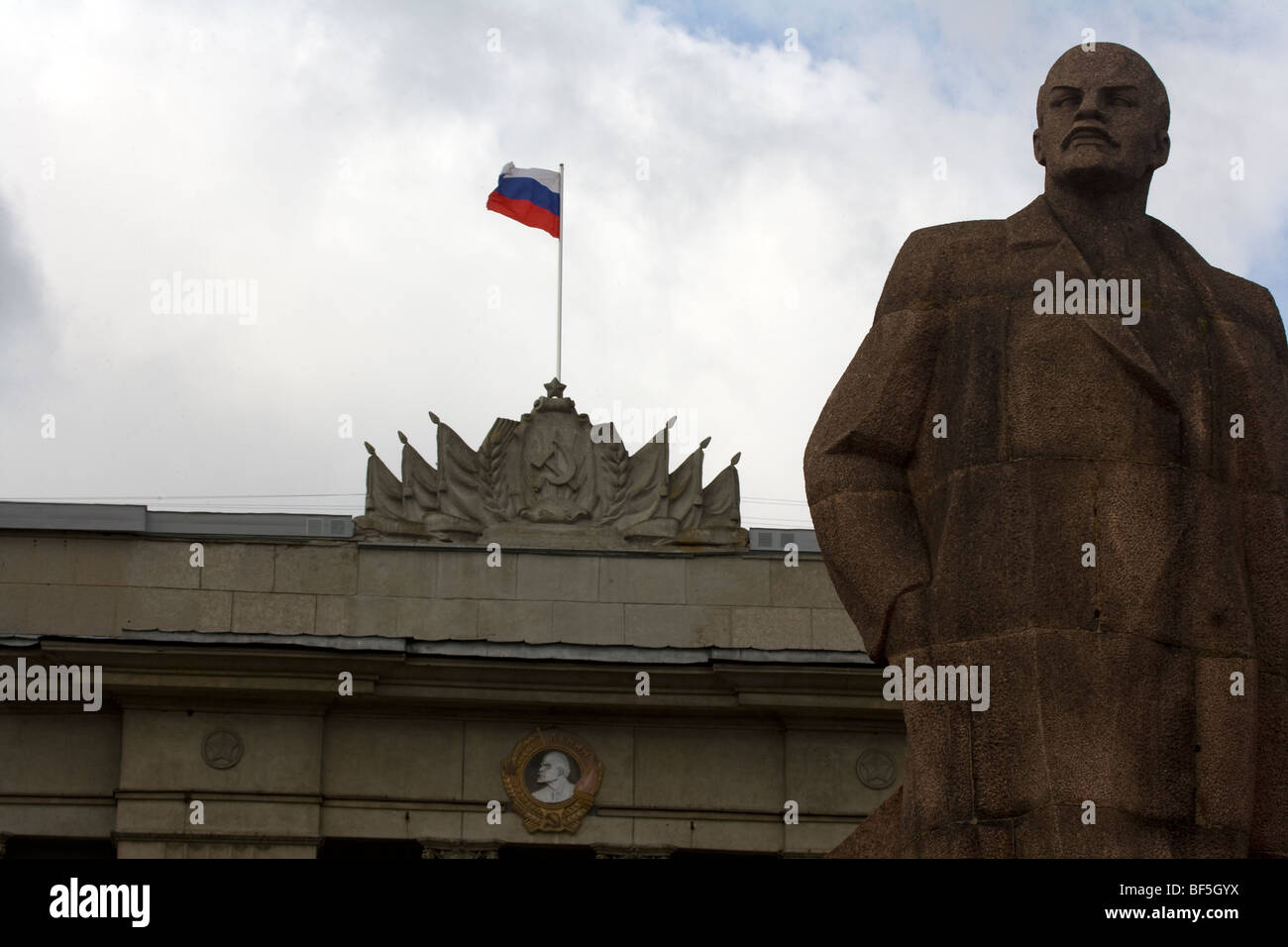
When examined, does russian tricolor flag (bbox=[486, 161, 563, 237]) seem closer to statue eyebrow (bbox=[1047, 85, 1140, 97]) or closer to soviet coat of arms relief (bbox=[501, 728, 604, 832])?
soviet coat of arms relief (bbox=[501, 728, 604, 832])

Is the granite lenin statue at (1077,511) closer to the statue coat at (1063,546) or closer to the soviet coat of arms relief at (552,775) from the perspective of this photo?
the statue coat at (1063,546)

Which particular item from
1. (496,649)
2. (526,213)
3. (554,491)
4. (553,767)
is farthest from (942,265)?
(526,213)

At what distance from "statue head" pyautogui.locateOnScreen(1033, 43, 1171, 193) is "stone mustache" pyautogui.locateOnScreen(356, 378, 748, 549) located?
1768cm

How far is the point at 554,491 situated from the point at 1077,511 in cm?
1875

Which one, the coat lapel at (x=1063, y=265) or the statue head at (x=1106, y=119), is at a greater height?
the statue head at (x=1106, y=119)

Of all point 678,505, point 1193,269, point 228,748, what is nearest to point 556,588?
point 678,505

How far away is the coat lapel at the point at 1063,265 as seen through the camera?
1033 cm

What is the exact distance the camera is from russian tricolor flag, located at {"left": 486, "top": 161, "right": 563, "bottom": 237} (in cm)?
3003

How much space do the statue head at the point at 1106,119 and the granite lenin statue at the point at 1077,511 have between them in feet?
0.03

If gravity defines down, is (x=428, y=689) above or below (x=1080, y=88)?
below

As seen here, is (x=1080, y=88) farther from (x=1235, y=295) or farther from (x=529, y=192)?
(x=529, y=192)

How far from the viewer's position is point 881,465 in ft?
34.9

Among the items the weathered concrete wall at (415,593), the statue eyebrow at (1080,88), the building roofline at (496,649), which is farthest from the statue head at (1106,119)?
the weathered concrete wall at (415,593)
